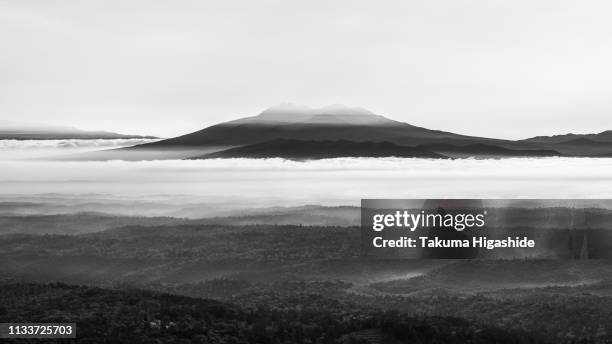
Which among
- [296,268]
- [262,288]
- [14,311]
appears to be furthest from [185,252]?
[14,311]

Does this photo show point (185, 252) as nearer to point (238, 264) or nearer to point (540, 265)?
point (238, 264)

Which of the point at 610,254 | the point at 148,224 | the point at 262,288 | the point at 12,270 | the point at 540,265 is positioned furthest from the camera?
the point at 148,224

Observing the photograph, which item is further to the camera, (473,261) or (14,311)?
(473,261)

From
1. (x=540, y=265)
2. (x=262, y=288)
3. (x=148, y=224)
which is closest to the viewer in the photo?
(x=262, y=288)

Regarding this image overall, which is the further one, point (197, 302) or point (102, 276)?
point (102, 276)

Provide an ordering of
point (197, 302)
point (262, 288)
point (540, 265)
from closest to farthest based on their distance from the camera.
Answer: point (197, 302) < point (262, 288) < point (540, 265)

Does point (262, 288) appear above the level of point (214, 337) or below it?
below

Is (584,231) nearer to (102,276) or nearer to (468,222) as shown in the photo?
(468,222)

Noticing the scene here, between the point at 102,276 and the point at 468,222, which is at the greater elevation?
the point at 468,222

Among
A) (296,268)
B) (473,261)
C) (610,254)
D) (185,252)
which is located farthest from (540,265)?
(185,252)
